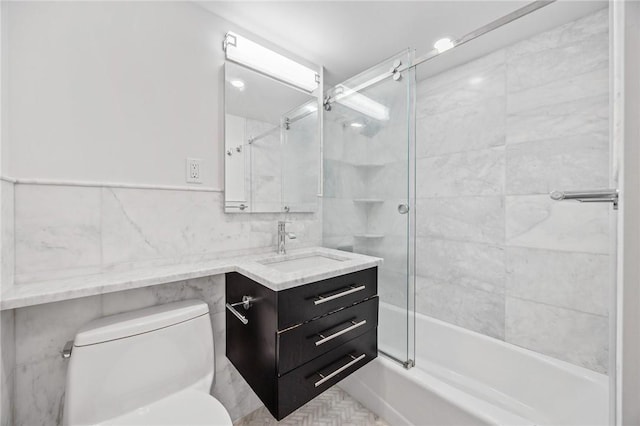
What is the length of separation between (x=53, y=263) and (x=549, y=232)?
246 cm

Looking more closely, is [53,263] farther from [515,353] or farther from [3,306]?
[515,353]

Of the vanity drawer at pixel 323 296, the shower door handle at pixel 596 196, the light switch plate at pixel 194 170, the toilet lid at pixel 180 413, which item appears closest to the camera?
the shower door handle at pixel 596 196

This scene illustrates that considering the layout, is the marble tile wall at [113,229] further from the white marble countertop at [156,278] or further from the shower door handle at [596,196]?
the shower door handle at [596,196]

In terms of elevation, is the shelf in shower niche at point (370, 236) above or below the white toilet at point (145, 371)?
above

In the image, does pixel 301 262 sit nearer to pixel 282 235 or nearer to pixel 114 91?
pixel 282 235

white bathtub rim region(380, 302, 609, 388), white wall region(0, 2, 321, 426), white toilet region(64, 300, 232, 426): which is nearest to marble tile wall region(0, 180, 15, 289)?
white wall region(0, 2, 321, 426)

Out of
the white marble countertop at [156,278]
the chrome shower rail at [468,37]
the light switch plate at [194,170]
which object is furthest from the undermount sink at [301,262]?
the chrome shower rail at [468,37]

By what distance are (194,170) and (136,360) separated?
0.84 meters

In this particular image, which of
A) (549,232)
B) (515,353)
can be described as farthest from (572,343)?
(549,232)

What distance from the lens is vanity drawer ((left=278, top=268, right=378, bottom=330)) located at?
105cm

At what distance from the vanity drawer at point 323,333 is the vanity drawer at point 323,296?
0.11 ft

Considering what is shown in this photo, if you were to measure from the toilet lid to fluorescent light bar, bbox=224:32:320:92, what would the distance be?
1.64 meters

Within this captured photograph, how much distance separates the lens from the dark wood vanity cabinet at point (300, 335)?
105 centimetres

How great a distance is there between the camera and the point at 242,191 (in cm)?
150
